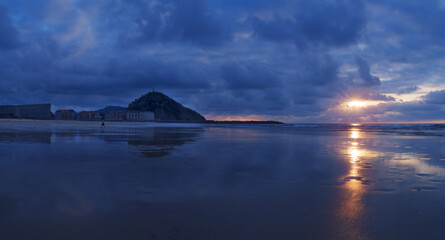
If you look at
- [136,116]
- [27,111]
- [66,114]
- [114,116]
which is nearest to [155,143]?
[27,111]

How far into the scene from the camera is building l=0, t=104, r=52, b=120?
3880 inches

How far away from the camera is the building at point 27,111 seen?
323 ft

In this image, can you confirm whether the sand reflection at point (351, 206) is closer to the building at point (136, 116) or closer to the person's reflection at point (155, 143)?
the person's reflection at point (155, 143)

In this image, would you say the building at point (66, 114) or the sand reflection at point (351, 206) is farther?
the building at point (66, 114)

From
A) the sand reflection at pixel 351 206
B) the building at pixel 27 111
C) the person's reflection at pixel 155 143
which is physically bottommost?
the sand reflection at pixel 351 206

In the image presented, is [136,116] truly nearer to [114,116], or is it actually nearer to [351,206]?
[114,116]

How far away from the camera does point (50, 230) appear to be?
4.43 meters

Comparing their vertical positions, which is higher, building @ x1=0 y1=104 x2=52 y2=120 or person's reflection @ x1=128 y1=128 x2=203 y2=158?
building @ x1=0 y1=104 x2=52 y2=120

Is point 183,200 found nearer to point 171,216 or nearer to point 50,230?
point 171,216

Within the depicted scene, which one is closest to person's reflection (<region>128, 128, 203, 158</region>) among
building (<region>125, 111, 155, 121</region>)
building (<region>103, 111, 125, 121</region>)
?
A: building (<region>103, 111, 125, 121</region>)

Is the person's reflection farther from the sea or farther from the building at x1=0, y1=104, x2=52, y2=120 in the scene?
the building at x1=0, y1=104, x2=52, y2=120

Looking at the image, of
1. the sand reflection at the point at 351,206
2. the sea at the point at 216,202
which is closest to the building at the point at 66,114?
the sea at the point at 216,202

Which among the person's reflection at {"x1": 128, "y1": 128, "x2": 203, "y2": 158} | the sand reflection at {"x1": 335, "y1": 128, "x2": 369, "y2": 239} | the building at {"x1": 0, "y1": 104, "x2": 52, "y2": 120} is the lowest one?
the sand reflection at {"x1": 335, "y1": 128, "x2": 369, "y2": 239}

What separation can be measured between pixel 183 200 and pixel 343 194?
4023 mm
